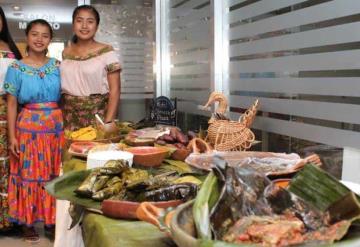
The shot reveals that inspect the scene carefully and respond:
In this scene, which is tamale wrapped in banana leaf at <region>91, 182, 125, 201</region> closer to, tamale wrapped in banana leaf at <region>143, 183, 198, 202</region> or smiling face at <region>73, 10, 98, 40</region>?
tamale wrapped in banana leaf at <region>143, 183, 198, 202</region>

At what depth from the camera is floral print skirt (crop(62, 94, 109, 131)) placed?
2826mm

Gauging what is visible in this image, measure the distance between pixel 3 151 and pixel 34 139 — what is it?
0.92ft

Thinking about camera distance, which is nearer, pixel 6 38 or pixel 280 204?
pixel 280 204

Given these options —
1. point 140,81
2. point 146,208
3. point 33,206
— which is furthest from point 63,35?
point 146,208

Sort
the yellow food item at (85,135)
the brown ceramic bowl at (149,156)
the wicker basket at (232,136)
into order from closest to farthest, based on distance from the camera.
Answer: the brown ceramic bowl at (149,156) < the wicker basket at (232,136) < the yellow food item at (85,135)

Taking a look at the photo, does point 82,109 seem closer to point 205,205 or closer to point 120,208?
point 120,208

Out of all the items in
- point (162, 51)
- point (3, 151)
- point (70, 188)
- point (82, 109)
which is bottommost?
point (3, 151)

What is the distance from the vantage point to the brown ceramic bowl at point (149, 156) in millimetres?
1646

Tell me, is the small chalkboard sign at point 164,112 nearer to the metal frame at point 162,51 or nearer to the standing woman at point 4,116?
the metal frame at point 162,51

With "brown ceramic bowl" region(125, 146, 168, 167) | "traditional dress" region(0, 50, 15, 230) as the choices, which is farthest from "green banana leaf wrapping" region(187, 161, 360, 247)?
"traditional dress" region(0, 50, 15, 230)

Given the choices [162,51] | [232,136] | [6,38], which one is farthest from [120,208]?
[162,51]

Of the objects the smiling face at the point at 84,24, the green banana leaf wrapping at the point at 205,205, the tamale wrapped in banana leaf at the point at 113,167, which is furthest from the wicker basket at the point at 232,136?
the smiling face at the point at 84,24

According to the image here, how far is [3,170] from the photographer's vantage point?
304 cm

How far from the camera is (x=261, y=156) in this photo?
154cm
